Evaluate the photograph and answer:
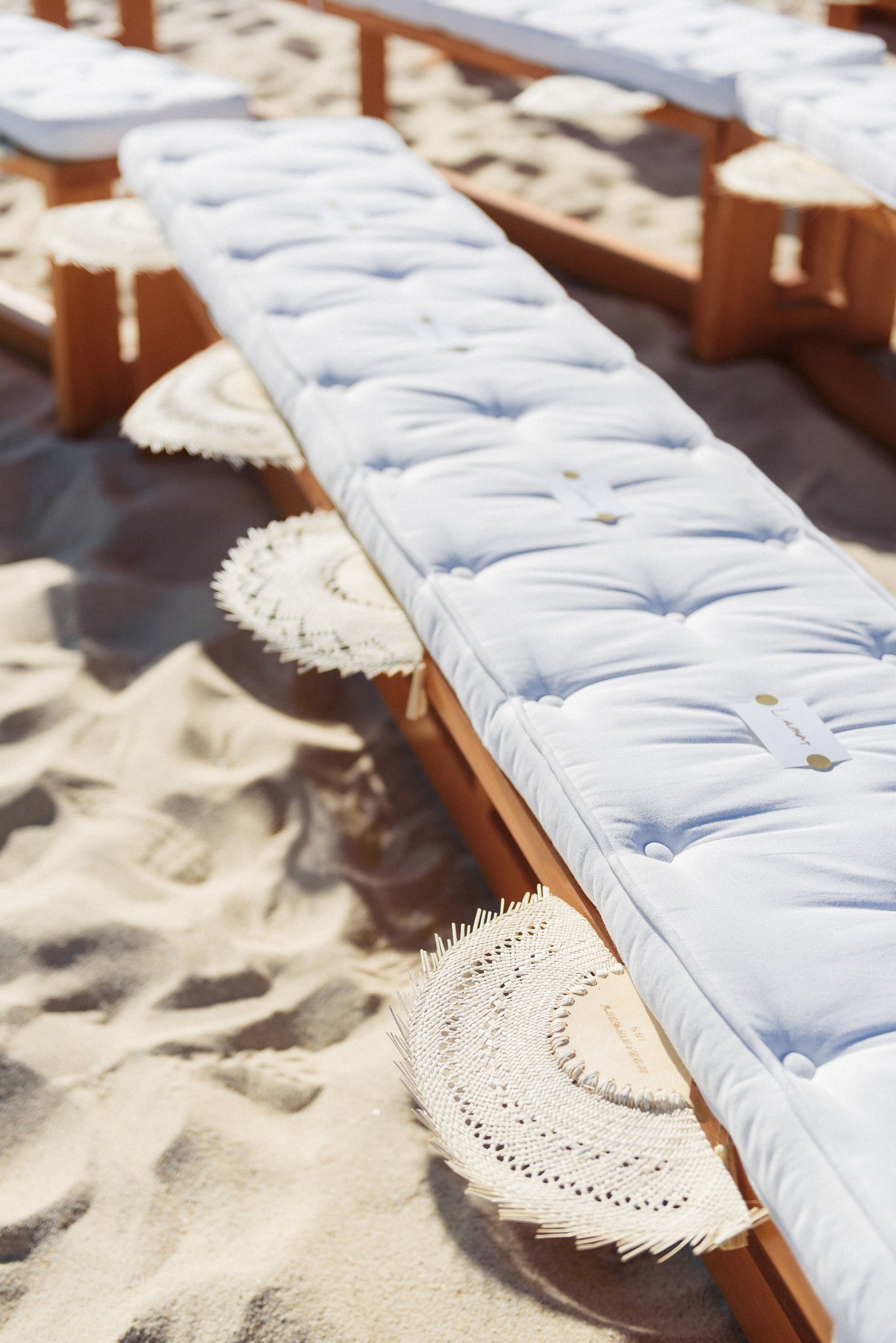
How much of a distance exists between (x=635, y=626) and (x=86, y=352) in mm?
1602

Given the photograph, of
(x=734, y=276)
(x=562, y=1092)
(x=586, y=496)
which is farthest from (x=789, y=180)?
(x=562, y=1092)

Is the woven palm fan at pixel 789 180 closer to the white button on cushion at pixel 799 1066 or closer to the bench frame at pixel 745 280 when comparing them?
the bench frame at pixel 745 280

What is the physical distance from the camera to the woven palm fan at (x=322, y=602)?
130cm

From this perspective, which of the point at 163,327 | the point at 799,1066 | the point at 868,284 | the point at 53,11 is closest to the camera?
the point at 799,1066

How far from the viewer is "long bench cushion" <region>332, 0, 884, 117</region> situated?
98.8 inches

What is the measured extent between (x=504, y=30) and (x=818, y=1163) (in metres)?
2.77

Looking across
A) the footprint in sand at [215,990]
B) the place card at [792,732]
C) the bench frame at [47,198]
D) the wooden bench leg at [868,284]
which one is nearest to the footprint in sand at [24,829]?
the footprint in sand at [215,990]

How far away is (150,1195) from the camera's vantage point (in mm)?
1126

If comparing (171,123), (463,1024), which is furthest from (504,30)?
(463,1024)

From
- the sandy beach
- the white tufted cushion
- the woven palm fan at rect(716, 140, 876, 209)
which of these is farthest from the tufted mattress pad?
the white tufted cushion

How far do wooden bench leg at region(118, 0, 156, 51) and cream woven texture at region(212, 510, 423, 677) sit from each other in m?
3.38

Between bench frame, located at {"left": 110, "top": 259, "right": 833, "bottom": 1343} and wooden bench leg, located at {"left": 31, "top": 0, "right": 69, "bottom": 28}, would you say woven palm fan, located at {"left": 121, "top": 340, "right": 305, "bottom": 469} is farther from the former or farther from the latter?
wooden bench leg, located at {"left": 31, "top": 0, "right": 69, "bottom": 28}

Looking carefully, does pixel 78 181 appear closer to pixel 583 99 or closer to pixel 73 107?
pixel 73 107

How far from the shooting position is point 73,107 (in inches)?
90.0
